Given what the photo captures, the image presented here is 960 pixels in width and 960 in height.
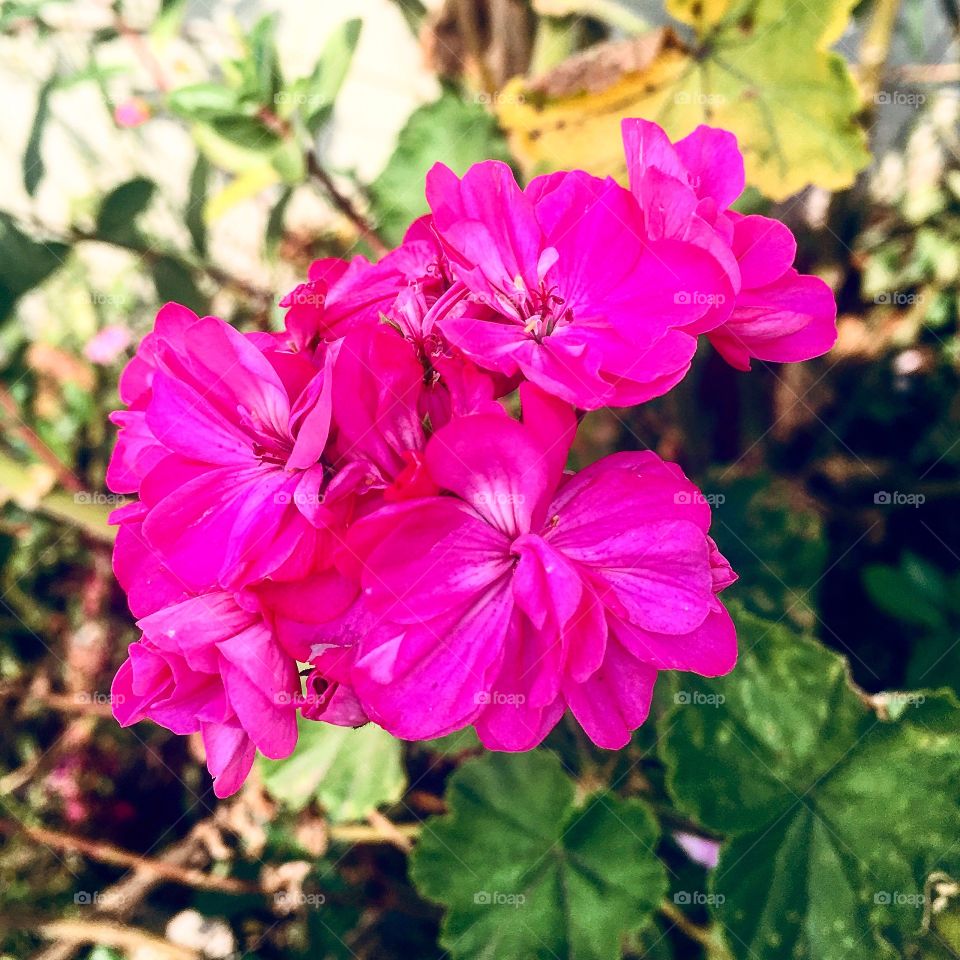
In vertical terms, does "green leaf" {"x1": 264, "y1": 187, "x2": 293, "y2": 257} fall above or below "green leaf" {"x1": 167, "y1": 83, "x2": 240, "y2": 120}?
below

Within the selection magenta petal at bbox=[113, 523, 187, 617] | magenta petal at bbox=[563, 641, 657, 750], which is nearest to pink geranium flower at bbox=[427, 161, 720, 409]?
magenta petal at bbox=[563, 641, 657, 750]

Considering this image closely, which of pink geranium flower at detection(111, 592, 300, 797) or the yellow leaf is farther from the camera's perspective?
the yellow leaf

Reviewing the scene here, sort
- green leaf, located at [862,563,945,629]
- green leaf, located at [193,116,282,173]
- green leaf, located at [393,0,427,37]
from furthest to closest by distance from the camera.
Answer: green leaf, located at [393,0,427,37]
green leaf, located at [862,563,945,629]
green leaf, located at [193,116,282,173]

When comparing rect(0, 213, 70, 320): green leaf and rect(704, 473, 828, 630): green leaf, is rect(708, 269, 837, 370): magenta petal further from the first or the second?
rect(0, 213, 70, 320): green leaf

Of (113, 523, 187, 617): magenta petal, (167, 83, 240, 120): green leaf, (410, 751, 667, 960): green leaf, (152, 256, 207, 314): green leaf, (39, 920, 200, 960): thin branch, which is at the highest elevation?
(167, 83, 240, 120): green leaf

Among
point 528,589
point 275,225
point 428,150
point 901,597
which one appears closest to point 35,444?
point 275,225

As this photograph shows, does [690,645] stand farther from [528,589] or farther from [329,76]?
[329,76]
